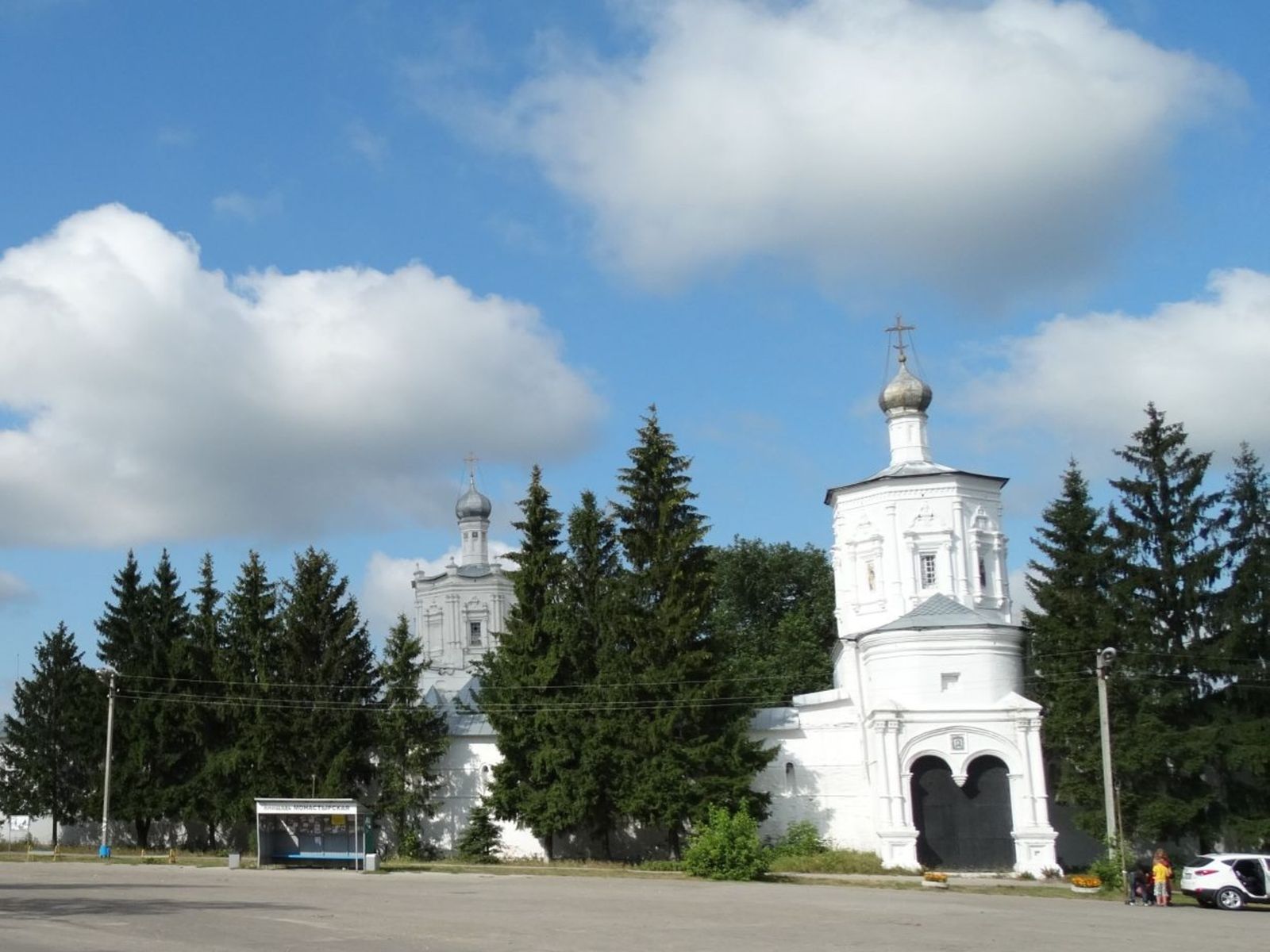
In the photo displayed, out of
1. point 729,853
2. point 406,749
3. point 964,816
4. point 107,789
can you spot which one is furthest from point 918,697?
point 107,789

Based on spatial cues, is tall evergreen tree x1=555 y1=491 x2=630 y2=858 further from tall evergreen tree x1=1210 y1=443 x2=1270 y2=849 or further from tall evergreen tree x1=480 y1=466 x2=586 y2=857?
tall evergreen tree x1=1210 y1=443 x2=1270 y2=849

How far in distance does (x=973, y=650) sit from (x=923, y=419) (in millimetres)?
8001

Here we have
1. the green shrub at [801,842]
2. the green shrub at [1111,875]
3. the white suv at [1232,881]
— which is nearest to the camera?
the white suv at [1232,881]

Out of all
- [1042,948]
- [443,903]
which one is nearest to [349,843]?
[443,903]

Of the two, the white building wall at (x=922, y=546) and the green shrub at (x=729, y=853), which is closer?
the green shrub at (x=729, y=853)

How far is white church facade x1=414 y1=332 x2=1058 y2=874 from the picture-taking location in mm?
34906

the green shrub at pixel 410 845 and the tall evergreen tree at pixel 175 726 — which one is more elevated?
the tall evergreen tree at pixel 175 726

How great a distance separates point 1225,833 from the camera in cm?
3362

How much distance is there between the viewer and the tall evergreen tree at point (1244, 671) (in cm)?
3316

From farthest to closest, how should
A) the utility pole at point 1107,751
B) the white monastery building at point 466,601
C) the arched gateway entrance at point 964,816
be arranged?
the white monastery building at point 466,601
the arched gateway entrance at point 964,816
the utility pole at point 1107,751

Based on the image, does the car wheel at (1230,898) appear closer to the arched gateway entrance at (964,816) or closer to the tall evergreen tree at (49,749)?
the arched gateway entrance at (964,816)

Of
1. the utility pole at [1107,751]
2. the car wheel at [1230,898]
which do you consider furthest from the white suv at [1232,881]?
the utility pole at [1107,751]

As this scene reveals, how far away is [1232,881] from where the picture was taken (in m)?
24.9

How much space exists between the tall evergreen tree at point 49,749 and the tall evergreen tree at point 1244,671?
33.0 meters
